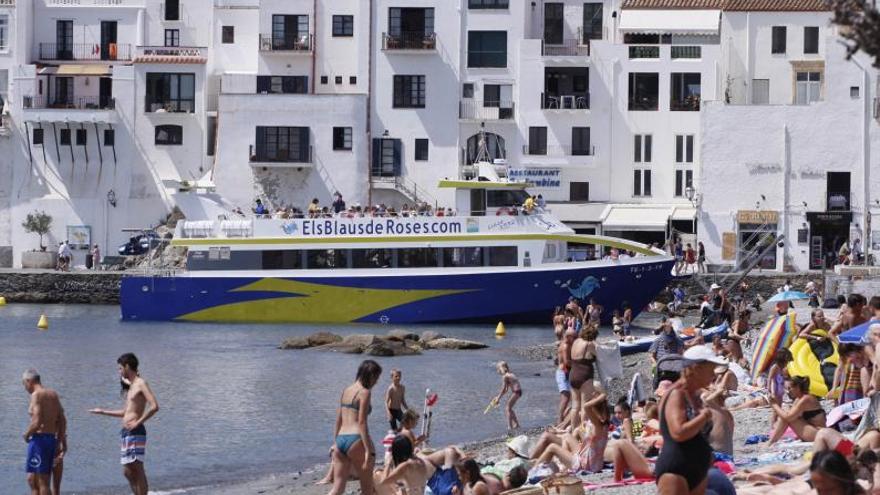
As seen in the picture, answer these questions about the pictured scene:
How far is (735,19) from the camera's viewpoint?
63875 mm

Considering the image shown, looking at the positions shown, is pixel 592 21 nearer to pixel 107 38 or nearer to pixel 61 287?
pixel 107 38

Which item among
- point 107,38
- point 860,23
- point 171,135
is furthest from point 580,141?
point 860,23

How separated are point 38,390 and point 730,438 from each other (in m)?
7.18

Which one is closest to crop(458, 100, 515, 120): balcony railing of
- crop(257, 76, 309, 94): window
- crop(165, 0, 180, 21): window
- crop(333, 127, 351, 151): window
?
crop(333, 127, 351, 151): window

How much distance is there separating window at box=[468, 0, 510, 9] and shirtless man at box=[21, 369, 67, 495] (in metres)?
47.8

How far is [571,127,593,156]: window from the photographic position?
65.0 meters

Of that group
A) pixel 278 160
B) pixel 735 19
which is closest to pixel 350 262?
pixel 278 160

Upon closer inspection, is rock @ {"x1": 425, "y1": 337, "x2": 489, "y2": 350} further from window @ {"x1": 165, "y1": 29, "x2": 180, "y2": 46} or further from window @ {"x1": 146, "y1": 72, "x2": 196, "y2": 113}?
window @ {"x1": 165, "y1": 29, "x2": 180, "y2": 46}

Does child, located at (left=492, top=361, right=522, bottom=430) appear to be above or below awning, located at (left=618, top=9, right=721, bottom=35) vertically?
below

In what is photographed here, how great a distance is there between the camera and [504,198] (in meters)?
52.4

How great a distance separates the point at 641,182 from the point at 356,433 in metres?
47.2

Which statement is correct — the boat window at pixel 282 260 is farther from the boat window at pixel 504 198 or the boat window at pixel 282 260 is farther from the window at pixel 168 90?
the window at pixel 168 90

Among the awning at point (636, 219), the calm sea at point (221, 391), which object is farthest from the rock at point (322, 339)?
the awning at point (636, 219)

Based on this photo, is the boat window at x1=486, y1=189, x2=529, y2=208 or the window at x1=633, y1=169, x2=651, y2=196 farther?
the window at x1=633, y1=169, x2=651, y2=196
